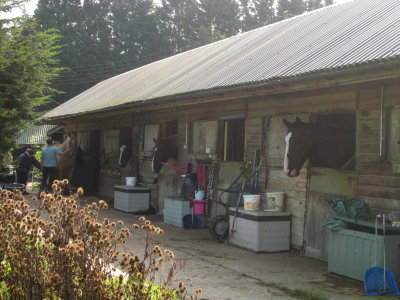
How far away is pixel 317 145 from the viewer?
820cm

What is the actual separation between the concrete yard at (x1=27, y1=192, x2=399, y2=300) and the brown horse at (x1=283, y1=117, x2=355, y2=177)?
56.0 inches

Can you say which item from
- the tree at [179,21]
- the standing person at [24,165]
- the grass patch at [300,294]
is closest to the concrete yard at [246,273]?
the grass patch at [300,294]

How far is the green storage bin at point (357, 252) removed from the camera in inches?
239

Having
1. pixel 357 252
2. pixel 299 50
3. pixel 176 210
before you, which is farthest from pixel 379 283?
pixel 176 210

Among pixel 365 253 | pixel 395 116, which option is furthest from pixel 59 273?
pixel 395 116

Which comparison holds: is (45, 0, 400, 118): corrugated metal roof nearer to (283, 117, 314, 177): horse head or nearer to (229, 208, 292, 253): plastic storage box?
(283, 117, 314, 177): horse head

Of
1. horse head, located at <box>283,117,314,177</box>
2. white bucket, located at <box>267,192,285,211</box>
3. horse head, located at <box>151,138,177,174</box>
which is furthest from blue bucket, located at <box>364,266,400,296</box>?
horse head, located at <box>151,138,177,174</box>

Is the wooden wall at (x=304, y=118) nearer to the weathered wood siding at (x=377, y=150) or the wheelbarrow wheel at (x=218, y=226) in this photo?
the weathered wood siding at (x=377, y=150)

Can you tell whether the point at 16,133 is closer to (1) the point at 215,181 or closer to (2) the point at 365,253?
(1) the point at 215,181

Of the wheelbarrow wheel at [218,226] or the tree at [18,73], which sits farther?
the tree at [18,73]

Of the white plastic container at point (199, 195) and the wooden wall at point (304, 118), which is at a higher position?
the wooden wall at point (304, 118)

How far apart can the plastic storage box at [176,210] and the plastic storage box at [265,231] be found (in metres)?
2.49

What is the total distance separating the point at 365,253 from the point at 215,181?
5.04 m

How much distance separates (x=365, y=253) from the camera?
6277 mm
